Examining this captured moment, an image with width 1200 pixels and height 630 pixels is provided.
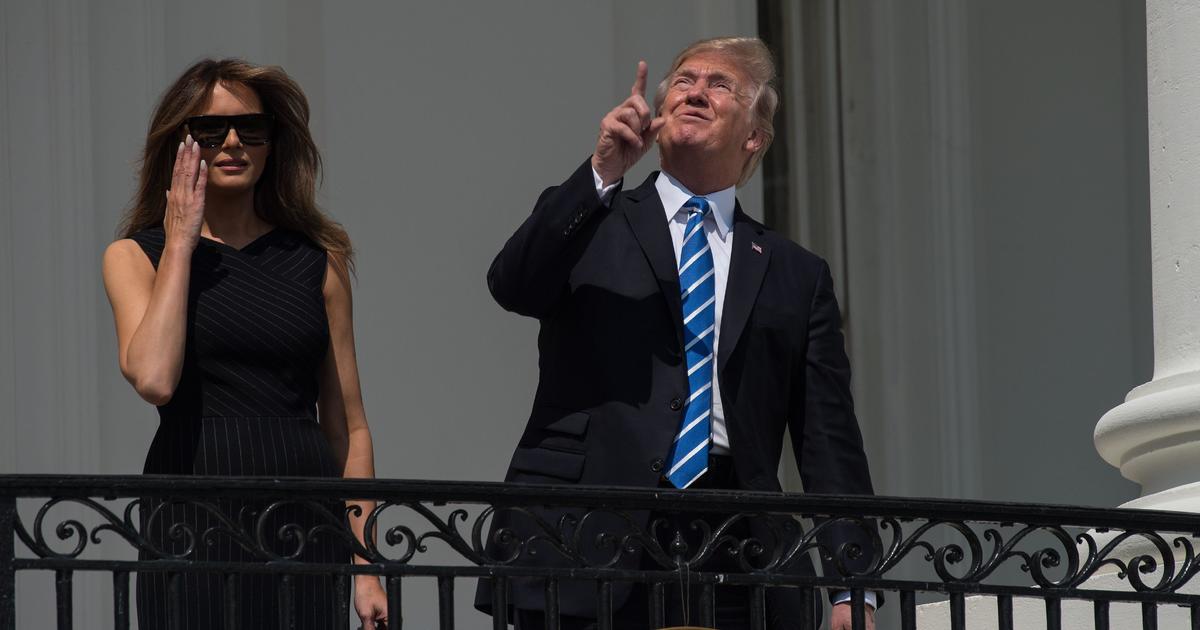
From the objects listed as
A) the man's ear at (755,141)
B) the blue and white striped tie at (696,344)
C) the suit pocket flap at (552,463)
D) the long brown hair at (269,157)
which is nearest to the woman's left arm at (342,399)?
the long brown hair at (269,157)

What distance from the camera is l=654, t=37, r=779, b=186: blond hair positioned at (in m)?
5.39

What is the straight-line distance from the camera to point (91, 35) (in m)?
7.62

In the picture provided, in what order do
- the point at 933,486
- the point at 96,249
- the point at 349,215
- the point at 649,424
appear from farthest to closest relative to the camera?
the point at 933,486 → the point at 349,215 → the point at 96,249 → the point at 649,424

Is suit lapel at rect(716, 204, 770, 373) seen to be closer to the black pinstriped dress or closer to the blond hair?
the blond hair

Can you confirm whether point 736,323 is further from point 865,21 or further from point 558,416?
point 865,21

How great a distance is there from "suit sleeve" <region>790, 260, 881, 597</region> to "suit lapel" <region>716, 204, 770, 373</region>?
0.17 meters

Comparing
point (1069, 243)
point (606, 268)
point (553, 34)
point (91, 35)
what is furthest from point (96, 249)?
point (1069, 243)

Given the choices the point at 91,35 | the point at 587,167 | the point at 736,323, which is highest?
the point at 91,35

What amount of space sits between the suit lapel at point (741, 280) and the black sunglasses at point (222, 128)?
108 centimetres

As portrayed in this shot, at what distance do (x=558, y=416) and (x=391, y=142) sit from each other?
3.42m

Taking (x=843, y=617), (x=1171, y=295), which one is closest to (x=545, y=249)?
(x=843, y=617)

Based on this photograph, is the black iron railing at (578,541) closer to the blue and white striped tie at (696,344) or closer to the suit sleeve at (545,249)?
the blue and white striped tie at (696,344)

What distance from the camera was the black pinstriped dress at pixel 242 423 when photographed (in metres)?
4.86

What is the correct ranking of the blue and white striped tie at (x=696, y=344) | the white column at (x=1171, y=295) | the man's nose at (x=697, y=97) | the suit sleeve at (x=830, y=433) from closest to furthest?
1. the blue and white striped tie at (x=696, y=344)
2. the suit sleeve at (x=830, y=433)
3. the man's nose at (x=697, y=97)
4. the white column at (x=1171, y=295)
